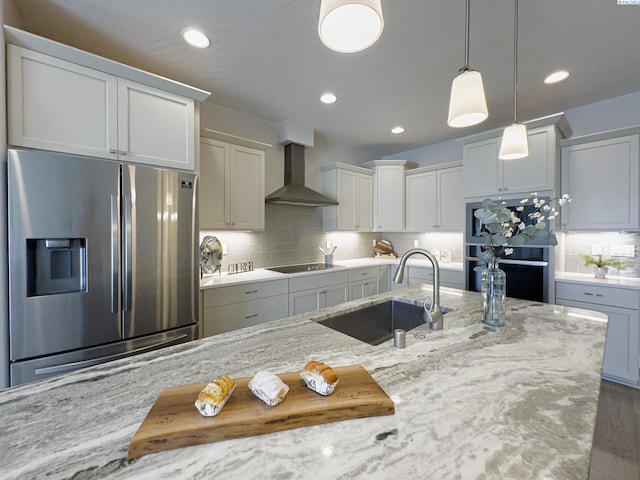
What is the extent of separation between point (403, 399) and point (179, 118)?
7.52 feet

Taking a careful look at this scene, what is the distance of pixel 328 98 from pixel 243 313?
225 centimetres

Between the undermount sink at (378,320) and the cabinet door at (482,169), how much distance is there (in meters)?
2.10

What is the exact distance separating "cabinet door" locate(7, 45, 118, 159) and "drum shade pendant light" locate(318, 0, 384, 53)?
1.61m

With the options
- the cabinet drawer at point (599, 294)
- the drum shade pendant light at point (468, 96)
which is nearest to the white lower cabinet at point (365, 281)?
the cabinet drawer at point (599, 294)

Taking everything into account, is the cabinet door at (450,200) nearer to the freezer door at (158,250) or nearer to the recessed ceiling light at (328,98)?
the recessed ceiling light at (328,98)

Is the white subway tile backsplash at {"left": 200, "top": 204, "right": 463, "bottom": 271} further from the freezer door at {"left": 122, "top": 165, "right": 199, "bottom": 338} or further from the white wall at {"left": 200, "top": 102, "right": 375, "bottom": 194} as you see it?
the freezer door at {"left": 122, "top": 165, "right": 199, "bottom": 338}

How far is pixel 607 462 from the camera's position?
159cm

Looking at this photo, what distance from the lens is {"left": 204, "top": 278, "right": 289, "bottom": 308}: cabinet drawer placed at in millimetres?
2311

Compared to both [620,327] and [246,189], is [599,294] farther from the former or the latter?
[246,189]

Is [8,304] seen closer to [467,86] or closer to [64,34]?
[64,34]

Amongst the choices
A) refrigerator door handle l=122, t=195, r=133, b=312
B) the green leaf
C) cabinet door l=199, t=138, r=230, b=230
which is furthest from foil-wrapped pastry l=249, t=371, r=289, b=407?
cabinet door l=199, t=138, r=230, b=230

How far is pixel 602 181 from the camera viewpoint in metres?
2.62

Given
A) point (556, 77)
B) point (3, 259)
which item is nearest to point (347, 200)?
point (556, 77)

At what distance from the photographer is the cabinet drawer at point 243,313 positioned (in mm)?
2320
